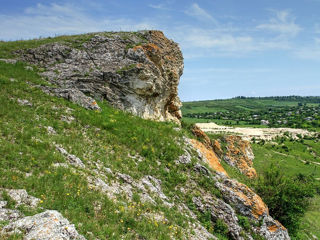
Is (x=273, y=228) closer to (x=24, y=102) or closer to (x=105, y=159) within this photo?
(x=105, y=159)

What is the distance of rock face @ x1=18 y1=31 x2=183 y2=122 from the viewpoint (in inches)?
1013

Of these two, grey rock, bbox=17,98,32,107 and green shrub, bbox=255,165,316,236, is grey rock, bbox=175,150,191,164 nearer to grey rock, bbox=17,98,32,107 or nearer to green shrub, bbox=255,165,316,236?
green shrub, bbox=255,165,316,236

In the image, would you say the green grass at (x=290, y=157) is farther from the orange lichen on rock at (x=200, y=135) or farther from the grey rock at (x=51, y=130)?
the grey rock at (x=51, y=130)

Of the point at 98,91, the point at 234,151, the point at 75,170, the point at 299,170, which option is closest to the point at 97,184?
the point at 75,170

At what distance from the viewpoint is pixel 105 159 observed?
15.3 m

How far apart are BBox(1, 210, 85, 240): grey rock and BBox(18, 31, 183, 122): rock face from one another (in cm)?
1549

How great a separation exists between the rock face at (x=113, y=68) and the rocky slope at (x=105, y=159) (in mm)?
117

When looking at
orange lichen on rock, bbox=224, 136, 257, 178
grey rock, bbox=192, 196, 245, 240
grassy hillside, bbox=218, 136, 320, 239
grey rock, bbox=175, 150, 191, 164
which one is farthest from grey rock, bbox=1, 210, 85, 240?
grassy hillside, bbox=218, 136, 320, 239

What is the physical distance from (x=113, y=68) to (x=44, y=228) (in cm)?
2222

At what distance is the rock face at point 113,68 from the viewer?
1013 inches

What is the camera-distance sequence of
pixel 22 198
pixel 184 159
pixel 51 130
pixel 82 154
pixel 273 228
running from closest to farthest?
pixel 22 198 < pixel 82 154 < pixel 51 130 < pixel 273 228 < pixel 184 159

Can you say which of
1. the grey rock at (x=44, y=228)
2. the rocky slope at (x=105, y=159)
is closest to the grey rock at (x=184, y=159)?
the rocky slope at (x=105, y=159)

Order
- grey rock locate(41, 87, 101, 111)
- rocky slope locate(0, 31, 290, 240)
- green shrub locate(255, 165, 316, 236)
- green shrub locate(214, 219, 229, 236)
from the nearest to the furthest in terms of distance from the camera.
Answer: rocky slope locate(0, 31, 290, 240), green shrub locate(214, 219, 229, 236), grey rock locate(41, 87, 101, 111), green shrub locate(255, 165, 316, 236)

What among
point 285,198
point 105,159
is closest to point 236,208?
point 285,198
